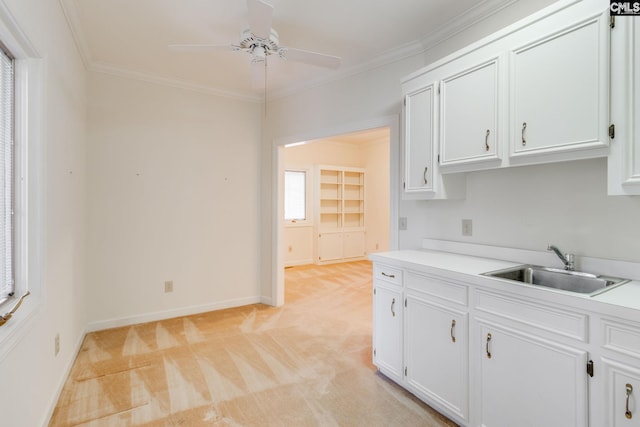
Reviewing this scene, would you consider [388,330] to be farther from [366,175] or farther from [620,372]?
[366,175]

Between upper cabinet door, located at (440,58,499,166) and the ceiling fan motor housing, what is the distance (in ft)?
4.17

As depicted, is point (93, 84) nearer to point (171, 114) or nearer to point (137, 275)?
point (171, 114)

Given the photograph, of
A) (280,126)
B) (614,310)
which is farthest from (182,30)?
(614,310)

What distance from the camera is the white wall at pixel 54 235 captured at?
5.13ft

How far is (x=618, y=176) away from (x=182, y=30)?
3.15 meters

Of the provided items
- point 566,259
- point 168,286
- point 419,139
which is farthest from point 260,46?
point 168,286

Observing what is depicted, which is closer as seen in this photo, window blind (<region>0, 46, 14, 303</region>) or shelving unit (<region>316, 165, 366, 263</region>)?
window blind (<region>0, 46, 14, 303</region>)

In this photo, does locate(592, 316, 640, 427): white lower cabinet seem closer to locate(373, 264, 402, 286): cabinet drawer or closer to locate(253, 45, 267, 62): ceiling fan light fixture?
locate(373, 264, 402, 286): cabinet drawer

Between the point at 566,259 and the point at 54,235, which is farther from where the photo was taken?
the point at 54,235

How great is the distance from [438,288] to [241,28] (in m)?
2.52

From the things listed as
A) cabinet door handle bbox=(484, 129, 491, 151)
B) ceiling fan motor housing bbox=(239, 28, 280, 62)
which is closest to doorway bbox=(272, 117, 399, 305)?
ceiling fan motor housing bbox=(239, 28, 280, 62)

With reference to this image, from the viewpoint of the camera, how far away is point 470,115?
2.11 m

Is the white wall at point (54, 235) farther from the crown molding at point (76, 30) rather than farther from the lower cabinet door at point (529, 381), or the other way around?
the lower cabinet door at point (529, 381)

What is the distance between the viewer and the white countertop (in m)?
1.33
